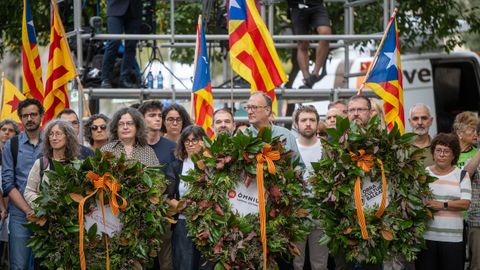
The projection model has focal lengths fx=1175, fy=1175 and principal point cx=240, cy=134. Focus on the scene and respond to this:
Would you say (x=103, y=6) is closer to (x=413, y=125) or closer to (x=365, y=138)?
(x=413, y=125)

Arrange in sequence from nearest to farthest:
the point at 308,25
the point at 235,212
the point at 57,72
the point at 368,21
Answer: the point at 235,212
the point at 57,72
the point at 308,25
the point at 368,21

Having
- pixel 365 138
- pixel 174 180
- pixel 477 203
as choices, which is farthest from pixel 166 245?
pixel 477 203

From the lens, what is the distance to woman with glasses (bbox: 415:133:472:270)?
1129 cm

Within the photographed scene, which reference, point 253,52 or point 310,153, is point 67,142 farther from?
point 253,52

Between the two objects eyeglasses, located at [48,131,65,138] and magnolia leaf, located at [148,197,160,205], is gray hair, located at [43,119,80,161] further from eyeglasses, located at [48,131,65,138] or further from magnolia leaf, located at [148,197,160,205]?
magnolia leaf, located at [148,197,160,205]

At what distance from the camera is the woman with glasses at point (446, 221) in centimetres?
1129

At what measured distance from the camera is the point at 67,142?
11102 mm

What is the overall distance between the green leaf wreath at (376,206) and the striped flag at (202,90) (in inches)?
101

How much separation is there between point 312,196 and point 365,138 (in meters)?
0.74

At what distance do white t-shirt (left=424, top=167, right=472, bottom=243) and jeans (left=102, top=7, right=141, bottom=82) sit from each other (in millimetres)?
4542

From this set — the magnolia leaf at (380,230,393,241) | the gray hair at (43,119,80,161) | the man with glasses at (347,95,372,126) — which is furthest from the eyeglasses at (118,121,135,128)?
the magnolia leaf at (380,230,393,241)

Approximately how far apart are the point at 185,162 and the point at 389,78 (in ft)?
9.76

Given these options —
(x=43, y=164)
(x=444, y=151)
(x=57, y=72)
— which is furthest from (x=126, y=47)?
(x=444, y=151)

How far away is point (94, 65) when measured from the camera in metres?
15.3
